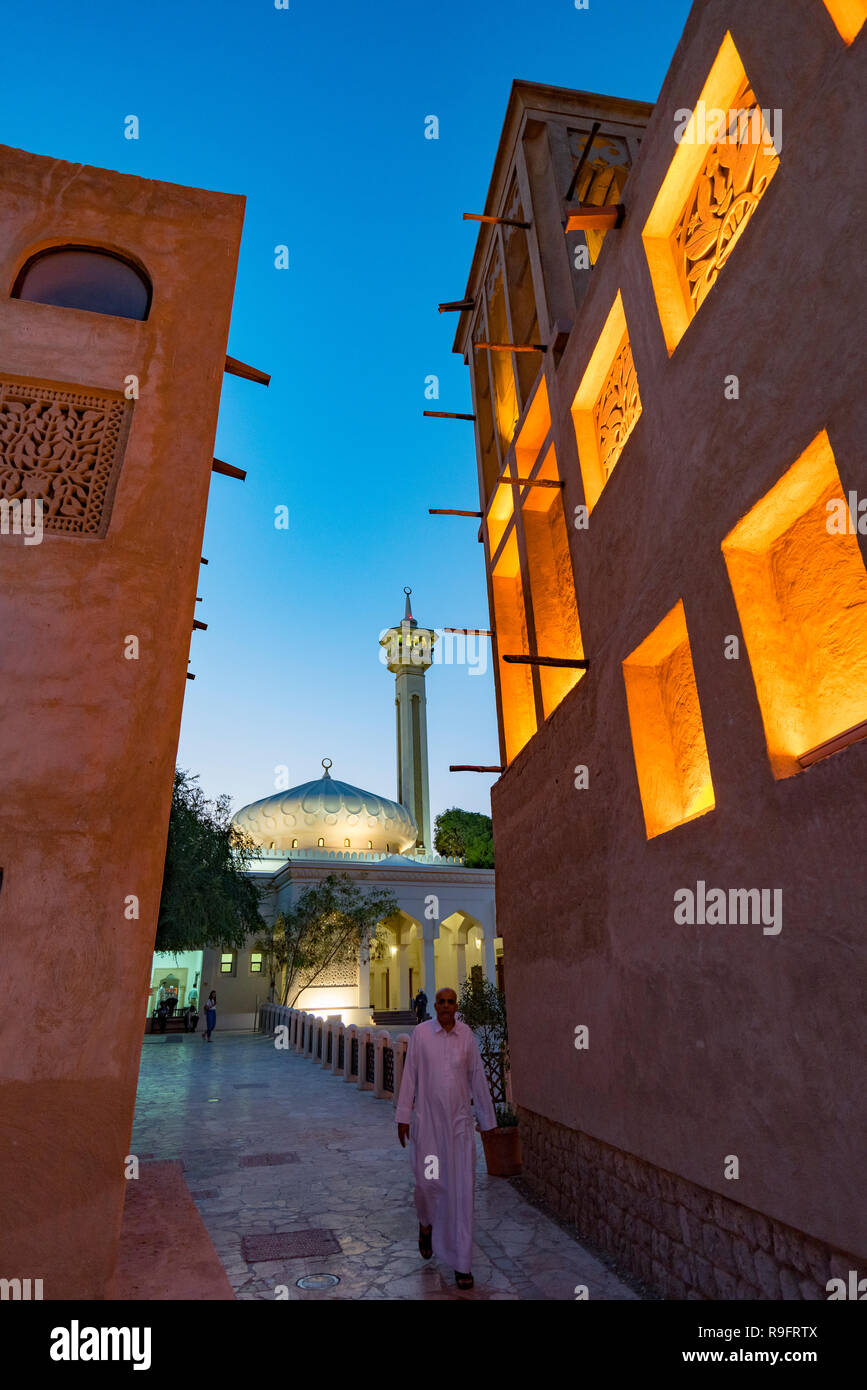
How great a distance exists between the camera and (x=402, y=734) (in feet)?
126

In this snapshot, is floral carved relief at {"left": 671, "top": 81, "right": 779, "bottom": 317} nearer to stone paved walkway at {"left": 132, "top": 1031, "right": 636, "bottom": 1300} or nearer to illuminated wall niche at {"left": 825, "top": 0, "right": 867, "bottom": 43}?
illuminated wall niche at {"left": 825, "top": 0, "right": 867, "bottom": 43}

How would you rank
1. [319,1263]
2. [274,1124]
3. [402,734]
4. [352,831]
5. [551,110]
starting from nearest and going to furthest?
[319,1263], [551,110], [274,1124], [352,831], [402,734]

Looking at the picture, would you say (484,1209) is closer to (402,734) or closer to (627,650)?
(627,650)

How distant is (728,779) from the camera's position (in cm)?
365

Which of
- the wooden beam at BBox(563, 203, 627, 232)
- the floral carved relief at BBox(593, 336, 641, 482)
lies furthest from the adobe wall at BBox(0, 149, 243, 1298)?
the floral carved relief at BBox(593, 336, 641, 482)

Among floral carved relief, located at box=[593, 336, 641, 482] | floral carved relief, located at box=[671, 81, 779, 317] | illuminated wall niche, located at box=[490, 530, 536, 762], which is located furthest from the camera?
illuminated wall niche, located at box=[490, 530, 536, 762]

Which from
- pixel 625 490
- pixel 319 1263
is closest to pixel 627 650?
pixel 625 490

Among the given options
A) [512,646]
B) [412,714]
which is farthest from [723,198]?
[412,714]

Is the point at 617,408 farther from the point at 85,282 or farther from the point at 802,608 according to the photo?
the point at 85,282

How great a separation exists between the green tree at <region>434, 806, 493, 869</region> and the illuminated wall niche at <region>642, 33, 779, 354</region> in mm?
38410

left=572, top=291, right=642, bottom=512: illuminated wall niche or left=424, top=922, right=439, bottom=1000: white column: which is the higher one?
left=572, top=291, right=642, bottom=512: illuminated wall niche

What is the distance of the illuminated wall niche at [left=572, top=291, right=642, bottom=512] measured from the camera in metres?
5.69

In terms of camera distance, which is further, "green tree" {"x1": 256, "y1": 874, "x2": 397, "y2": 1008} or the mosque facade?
the mosque facade

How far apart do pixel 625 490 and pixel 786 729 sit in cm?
233
